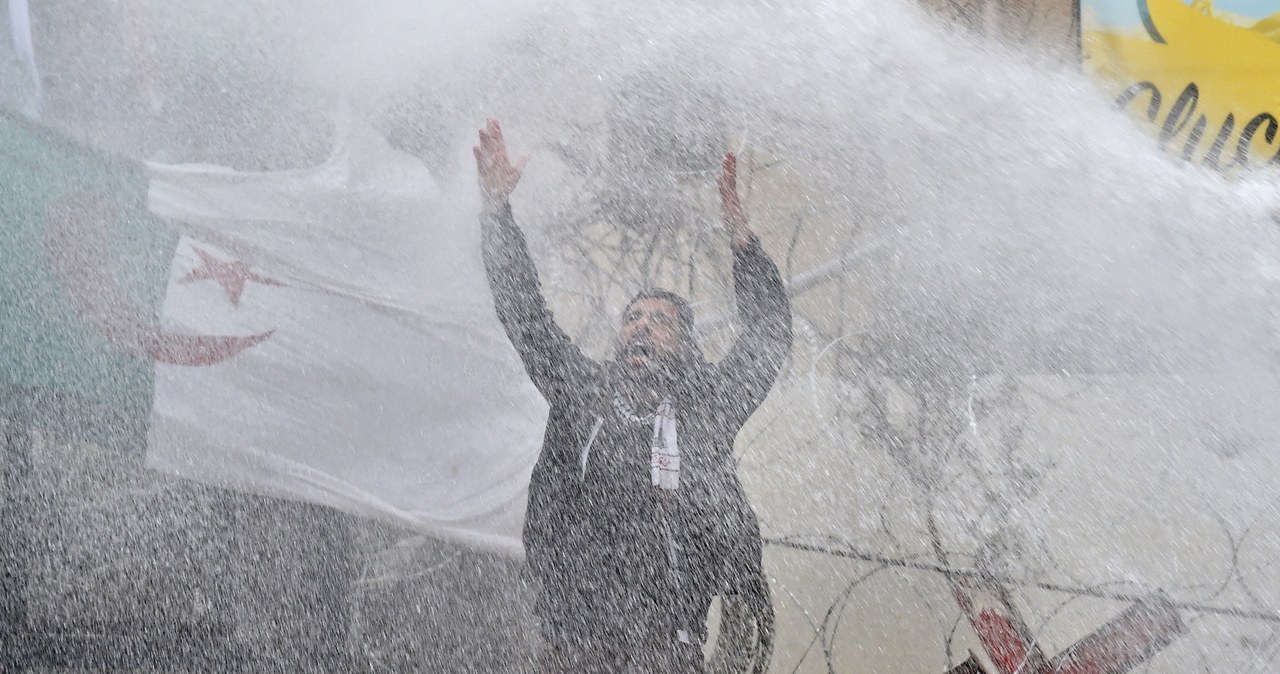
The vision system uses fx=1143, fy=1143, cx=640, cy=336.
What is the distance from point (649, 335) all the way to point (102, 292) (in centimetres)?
147

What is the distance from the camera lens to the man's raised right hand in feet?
10.2

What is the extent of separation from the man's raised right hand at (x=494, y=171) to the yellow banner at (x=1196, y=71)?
1.98 meters

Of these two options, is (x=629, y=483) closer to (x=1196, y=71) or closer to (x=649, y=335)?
(x=649, y=335)

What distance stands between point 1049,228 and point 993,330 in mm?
420

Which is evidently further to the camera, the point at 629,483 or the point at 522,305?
the point at 522,305

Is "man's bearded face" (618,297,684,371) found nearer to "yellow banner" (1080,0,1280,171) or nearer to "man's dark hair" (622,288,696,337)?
"man's dark hair" (622,288,696,337)

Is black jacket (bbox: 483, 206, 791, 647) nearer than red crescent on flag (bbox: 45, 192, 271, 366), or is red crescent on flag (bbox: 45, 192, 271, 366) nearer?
black jacket (bbox: 483, 206, 791, 647)

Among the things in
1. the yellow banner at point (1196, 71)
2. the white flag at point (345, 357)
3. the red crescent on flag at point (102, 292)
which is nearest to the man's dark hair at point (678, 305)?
the white flag at point (345, 357)

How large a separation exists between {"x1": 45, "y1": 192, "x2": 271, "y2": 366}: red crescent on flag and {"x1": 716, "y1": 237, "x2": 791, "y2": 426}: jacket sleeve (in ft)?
4.14

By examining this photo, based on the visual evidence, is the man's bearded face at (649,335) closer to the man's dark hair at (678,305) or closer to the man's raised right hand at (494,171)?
the man's dark hair at (678,305)

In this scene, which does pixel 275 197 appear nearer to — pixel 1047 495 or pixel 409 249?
pixel 409 249

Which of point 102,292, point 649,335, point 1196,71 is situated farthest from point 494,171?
point 1196,71

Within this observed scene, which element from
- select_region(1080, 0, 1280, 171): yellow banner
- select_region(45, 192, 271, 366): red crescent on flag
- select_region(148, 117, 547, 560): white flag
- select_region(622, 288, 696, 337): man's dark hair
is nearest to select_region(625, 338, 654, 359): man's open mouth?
select_region(622, 288, 696, 337): man's dark hair

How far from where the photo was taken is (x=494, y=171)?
10.3 feet
